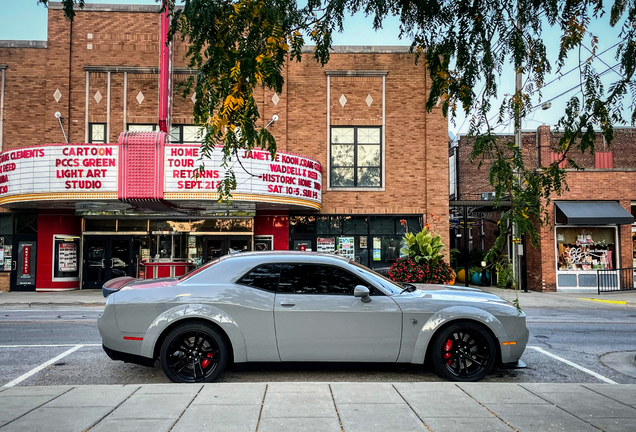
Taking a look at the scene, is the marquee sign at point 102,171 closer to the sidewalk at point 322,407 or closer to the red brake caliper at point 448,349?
the red brake caliper at point 448,349

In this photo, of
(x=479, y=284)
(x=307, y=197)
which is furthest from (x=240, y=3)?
(x=479, y=284)

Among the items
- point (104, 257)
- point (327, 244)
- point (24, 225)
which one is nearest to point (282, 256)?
point (327, 244)

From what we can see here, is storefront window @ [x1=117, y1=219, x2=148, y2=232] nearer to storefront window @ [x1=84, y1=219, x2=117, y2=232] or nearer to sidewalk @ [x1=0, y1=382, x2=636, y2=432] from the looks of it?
storefront window @ [x1=84, y1=219, x2=117, y2=232]

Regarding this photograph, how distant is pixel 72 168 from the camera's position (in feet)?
52.0

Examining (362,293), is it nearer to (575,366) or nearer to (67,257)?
(575,366)

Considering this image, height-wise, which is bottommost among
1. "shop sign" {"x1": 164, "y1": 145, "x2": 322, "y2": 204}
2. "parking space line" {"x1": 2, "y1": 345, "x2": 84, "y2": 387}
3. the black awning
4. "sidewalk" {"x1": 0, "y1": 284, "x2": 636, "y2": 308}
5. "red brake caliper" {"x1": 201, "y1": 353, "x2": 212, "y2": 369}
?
"sidewalk" {"x1": 0, "y1": 284, "x2": 636, "y2": 308}

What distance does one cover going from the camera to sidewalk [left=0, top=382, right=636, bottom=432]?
396 centimetres

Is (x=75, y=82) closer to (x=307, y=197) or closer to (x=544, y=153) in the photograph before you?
(x=307, y=197)

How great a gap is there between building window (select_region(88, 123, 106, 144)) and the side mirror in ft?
55.9

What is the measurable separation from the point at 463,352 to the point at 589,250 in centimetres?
1694

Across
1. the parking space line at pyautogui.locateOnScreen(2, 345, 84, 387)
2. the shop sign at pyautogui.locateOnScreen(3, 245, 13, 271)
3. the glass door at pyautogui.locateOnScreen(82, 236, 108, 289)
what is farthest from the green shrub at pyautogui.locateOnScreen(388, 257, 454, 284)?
the shop sign at pyautogui.locateOnScreen(3, 245, 13, 271)

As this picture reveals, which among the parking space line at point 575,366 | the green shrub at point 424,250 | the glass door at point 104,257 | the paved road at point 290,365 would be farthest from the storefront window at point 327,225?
the parking space line at point 575,366

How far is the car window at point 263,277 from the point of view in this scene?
5.79 m

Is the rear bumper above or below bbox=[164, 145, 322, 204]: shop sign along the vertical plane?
below
